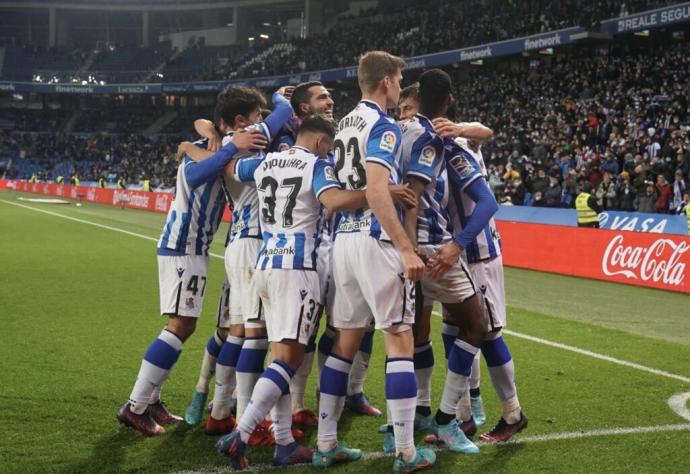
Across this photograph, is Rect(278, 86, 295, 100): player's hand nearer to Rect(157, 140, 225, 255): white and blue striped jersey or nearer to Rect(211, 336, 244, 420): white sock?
Rect(157, 140, 225, 255): white and blue striped jersey

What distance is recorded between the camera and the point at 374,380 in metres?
6.91

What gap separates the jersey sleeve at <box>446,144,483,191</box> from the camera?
5020 mm

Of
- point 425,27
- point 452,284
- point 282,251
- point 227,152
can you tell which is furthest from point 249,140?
point 425,27

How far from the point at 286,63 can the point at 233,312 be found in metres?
49.4

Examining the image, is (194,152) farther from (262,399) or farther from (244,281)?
(262,399)

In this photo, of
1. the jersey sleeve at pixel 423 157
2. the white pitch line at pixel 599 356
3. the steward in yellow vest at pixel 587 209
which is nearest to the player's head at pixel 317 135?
the jersey sleeve at pixel 423 157

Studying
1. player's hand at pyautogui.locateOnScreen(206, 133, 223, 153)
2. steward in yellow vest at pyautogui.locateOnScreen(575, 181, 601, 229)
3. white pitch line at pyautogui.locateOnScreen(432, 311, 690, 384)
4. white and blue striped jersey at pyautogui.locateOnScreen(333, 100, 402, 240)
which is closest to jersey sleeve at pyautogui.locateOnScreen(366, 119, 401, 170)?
white and blue striped jersey at pyautogui.locateOnScreen(333, 100, 402, 240)

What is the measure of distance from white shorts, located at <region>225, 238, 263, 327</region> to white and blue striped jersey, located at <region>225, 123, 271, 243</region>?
0.06m

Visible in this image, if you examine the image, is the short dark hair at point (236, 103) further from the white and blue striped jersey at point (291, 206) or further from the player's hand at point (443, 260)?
the player's hand at point (443, 260)

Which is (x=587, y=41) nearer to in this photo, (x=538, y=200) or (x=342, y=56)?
(x=538, y=200)

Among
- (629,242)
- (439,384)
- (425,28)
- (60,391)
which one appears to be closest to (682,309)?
(629,242)

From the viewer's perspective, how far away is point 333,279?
4961 millimetres

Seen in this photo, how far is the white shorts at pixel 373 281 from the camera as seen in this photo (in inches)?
178

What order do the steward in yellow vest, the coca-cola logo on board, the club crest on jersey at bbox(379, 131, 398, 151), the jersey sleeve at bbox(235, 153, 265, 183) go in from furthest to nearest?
the steward in yellow vest → the coca-cola logo on board → the jersey sleeve at bbox(235, 153, 265, 183) → the club crest on jersey at bbox(379, 131, 398, 151)
